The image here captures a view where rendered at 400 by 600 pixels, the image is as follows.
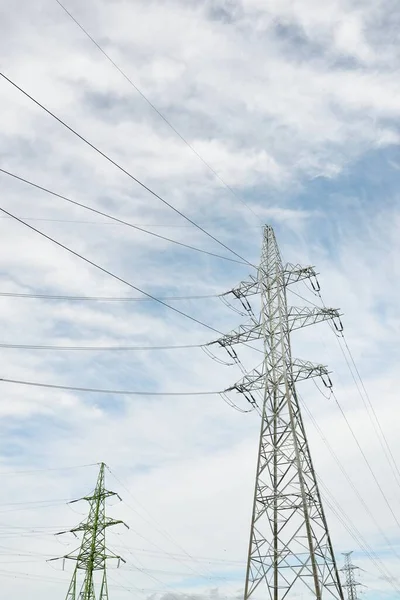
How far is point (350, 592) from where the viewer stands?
246 ft

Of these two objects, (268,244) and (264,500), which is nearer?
(264,500)

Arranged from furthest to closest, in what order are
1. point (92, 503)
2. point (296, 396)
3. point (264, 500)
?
point (92, 503) → point (296, 396) → point (264, 500)

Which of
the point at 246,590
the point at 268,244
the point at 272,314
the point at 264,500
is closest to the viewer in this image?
the point at 246,590

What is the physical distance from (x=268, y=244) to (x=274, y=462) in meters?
12.5

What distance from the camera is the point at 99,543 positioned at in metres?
40.8

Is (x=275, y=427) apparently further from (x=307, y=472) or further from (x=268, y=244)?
(x=268, y=244)

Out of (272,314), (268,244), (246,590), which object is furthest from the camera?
(268,244)

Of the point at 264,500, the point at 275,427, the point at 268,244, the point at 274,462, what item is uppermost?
the point at 268,244

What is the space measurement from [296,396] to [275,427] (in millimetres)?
1684

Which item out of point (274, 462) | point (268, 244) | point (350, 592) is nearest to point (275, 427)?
point (274, 462)

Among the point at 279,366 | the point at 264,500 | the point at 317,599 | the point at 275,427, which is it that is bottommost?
the point at 317,599

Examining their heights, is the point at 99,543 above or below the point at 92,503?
below

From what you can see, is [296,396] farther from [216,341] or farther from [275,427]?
[216,341]

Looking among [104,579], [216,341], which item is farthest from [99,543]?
[216,341]
